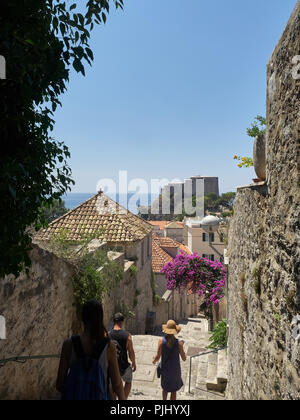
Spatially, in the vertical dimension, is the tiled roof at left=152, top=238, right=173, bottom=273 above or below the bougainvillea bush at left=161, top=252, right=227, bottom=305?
above

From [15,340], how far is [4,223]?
7.52 feet

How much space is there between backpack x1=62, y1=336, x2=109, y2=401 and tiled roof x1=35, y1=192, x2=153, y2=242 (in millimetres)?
9322

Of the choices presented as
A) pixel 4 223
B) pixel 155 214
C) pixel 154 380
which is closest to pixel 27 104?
pixel 4 223

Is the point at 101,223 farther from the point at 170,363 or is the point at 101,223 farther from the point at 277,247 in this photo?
the point at 277,247

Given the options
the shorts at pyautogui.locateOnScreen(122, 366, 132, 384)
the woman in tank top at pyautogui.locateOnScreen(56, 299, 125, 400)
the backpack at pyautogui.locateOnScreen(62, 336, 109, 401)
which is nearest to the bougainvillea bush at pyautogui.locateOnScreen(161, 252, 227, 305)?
the shorts at pyautogui.locateOnScreen(122, 366, 132, 384)

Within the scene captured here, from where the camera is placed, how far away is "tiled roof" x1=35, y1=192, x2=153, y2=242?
12164 mm

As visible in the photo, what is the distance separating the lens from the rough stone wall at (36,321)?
13.1ft

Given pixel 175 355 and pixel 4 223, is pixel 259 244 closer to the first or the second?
pixel 175 355

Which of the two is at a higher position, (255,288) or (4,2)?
(4,2)

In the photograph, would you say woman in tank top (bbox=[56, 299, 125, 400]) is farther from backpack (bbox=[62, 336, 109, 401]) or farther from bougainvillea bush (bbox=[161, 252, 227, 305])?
bougainvillea bush (bbox=[161, 252, 227, 305])

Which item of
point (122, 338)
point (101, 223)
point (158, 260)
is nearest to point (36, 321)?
point (122, 338)

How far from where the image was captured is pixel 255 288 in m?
3.65

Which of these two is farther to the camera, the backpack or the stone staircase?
the stone staircase

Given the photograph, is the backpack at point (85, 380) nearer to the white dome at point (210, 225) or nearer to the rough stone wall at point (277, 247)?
the rough stone wall at point (277, 247)
